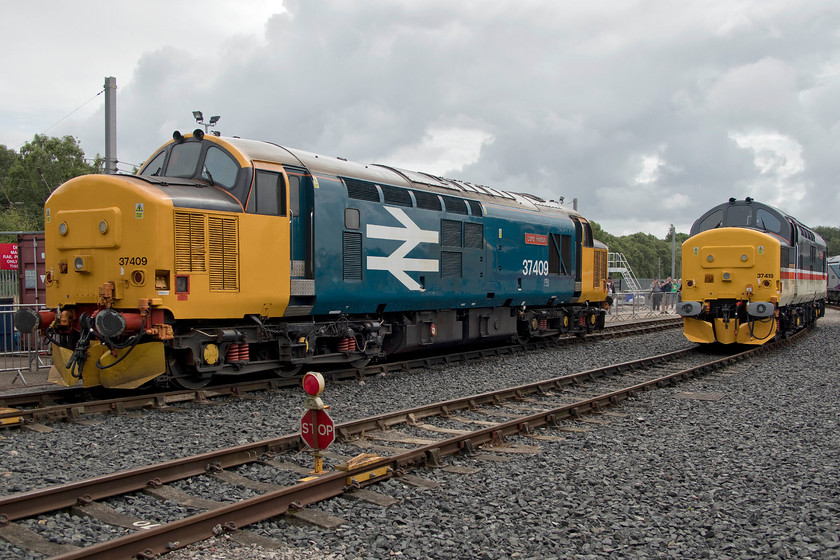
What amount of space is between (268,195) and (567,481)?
19.8 ft

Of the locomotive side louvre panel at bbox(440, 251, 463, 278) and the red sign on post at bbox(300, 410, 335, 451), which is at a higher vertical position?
the locomotive side louvre panel at bbox(440, 251, 463, 278)

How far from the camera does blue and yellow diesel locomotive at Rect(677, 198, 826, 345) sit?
52.4 feet

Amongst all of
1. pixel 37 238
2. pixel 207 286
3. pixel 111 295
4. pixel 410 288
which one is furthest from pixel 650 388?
pixel 37 238

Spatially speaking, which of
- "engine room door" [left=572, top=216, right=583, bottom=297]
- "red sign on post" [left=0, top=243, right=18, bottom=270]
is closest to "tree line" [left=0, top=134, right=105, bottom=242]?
"red sign on post" [left=0, top=243, right=18, bottom=270]

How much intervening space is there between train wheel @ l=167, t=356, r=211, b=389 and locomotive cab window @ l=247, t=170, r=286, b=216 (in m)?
2.33

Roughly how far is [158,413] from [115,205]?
2.73 metres

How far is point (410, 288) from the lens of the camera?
12555mm

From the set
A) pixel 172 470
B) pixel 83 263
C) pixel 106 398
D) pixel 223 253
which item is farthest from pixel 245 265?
pixel 172 470

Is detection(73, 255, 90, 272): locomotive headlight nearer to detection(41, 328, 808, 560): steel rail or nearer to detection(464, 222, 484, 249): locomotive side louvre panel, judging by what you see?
detection(41, 328, 808, 560): steel rail

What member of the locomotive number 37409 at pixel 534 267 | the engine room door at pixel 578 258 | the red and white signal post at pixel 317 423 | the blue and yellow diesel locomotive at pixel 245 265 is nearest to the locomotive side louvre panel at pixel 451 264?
the blue and yellow diesel locomotive at pixel 245 265

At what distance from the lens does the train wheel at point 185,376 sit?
934 cm

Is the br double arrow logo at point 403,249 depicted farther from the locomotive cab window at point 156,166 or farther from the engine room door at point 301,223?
the locomotive cab window at point 156,166

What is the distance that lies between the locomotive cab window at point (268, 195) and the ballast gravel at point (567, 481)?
2.67 metres

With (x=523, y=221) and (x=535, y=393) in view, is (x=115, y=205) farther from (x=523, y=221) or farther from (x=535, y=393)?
(x=523, y=221)
